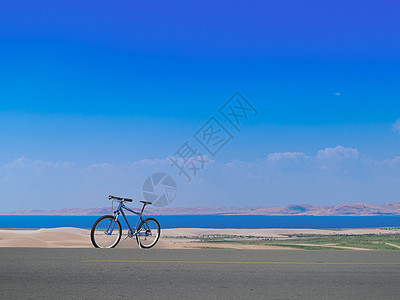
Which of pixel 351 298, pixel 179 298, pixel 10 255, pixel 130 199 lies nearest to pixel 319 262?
pixel 351 298

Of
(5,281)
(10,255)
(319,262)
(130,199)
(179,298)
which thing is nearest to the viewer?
(179,298)

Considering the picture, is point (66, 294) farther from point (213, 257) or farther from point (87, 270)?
point (213, 257)

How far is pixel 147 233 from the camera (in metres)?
13.9

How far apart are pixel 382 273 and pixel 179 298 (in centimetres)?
437

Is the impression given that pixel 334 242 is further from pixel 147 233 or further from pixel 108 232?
pixel 108 232

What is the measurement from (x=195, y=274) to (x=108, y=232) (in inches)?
206

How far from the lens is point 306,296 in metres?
6.94

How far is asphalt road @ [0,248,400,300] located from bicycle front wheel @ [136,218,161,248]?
5.94ft

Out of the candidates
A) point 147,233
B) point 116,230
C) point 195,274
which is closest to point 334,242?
point 147,233

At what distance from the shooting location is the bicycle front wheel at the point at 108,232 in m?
13.2

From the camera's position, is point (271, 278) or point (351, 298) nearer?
point (351, 298)

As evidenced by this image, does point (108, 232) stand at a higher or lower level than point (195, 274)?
higher

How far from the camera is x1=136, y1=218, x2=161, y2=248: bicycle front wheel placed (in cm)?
1384

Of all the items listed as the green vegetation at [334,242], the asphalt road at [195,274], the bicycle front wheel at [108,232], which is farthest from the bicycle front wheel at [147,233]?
the green vegetation at [334,242]
